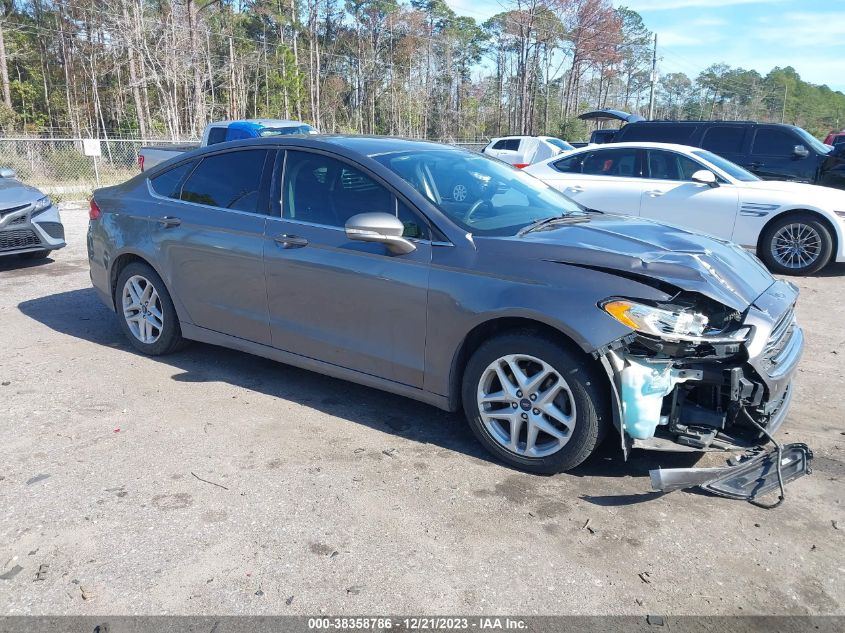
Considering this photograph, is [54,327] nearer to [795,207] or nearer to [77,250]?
[77,250]

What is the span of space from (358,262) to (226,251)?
1.14m

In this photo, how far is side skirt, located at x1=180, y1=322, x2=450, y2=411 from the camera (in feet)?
12.5

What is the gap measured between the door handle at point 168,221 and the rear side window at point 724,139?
→ 31.0 feet

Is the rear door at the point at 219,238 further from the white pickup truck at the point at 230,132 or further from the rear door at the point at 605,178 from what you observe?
the white pickup truck at the point at 230,132

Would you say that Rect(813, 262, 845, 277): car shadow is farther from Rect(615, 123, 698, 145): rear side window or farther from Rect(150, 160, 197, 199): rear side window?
Rect(150, 160, 197, 199): rear side window

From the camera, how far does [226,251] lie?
452 cm

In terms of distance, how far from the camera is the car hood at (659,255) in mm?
3238

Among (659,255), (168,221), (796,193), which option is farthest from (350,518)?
(796,193)

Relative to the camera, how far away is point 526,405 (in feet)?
11.1

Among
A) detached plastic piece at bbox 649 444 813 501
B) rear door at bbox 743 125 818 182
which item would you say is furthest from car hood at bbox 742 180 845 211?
detached plastic piece at bbox 649 444 813 501

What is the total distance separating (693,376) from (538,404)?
Result: 74cm

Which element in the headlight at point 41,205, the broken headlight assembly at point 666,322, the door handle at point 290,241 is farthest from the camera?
the headlight at point 41,205

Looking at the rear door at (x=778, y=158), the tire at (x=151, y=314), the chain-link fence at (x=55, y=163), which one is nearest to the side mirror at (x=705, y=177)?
the rear door at (x=778, y=158)

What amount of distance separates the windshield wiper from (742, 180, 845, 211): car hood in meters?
5.22
